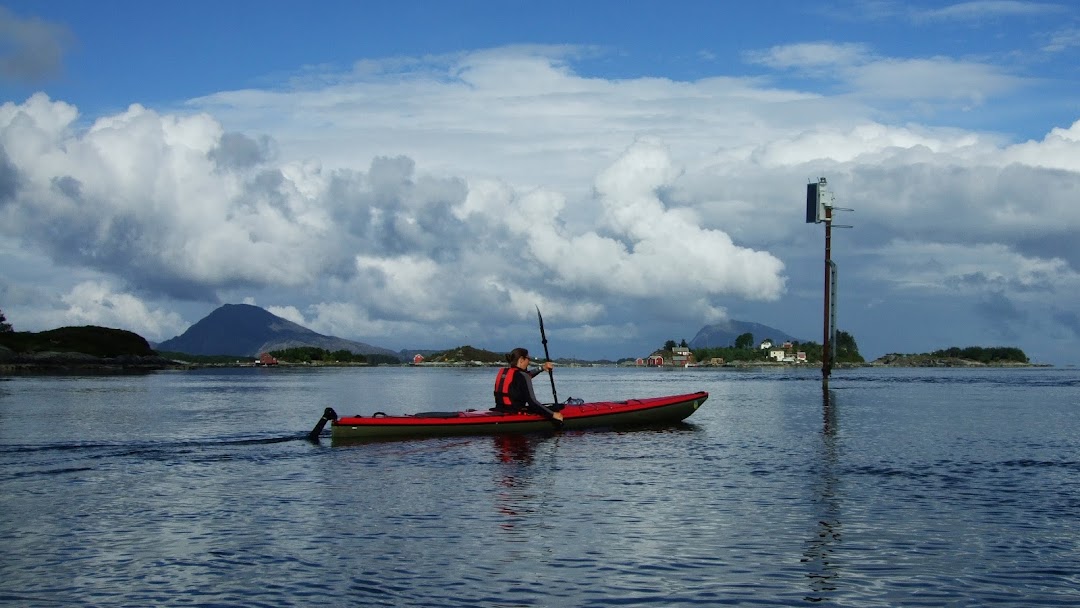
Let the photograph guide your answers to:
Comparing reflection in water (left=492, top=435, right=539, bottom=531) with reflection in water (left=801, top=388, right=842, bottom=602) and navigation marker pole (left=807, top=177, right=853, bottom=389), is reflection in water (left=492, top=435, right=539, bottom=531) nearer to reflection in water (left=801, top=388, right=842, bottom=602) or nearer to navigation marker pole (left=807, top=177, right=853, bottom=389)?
reflection in water (left=801, top=388, right=842, bottom=602)

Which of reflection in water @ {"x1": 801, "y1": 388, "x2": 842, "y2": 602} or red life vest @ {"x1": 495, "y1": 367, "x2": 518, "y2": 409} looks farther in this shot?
red life vest @ {"x1": 495, "y1": 367, "x2": 518, "y2": 409}

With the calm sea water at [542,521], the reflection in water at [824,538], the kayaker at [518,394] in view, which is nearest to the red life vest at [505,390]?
the kayaker at [518,394]

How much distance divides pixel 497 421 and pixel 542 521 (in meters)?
15.7

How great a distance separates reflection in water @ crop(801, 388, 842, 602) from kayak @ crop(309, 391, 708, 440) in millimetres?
10429

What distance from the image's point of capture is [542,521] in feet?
57.6

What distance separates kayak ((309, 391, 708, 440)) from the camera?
31.3 meters

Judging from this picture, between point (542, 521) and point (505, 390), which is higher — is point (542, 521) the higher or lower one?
the lower one

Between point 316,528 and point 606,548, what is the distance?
5.30 metres

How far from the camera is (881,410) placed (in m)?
51.3

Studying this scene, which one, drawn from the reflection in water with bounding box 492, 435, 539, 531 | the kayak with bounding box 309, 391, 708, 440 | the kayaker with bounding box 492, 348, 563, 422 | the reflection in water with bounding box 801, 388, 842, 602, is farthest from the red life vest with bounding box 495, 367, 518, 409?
the reflection in water with bounding box 801, 388, 842, 602

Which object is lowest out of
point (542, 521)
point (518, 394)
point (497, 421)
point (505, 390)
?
point (542, 521)

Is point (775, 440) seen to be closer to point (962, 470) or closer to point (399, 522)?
point (962, 470)

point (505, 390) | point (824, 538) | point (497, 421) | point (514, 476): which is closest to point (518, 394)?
point (505, 390)

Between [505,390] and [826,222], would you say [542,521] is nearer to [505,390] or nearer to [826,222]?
[505,390]
